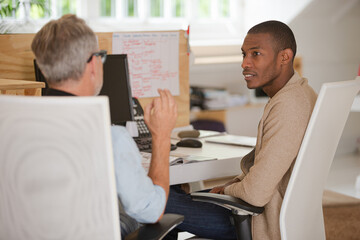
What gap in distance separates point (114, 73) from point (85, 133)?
133 cm

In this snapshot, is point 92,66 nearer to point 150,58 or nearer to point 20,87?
point 20,87

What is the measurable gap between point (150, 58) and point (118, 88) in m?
0.42

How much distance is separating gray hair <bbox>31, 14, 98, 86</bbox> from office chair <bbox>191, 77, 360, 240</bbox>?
2.06 ft

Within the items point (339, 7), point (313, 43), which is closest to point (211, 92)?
point (313, 43)

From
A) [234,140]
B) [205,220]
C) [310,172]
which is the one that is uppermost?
[310,172]

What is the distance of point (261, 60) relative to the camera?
1.95 m

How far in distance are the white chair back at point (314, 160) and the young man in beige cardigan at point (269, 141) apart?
69mm

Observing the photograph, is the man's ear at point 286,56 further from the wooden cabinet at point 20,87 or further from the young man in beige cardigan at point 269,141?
the wooden cabinet at point 20,87

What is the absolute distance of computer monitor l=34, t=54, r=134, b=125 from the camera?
8.21 feet

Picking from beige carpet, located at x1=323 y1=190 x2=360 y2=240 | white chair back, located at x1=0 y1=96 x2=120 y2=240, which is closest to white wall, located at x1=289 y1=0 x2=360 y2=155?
beige carpet, located at x1=323 y1=190 x2=360 y2=240

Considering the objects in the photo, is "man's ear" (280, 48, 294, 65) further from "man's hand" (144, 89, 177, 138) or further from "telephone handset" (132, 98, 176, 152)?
"telephone handset" (132, 98, 176, 152)

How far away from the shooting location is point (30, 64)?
2588 mm

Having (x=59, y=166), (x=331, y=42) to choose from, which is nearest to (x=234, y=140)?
(x=59, y=166)

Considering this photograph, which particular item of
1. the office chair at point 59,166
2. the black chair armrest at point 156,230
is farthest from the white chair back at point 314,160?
the office chair at point 59,166
